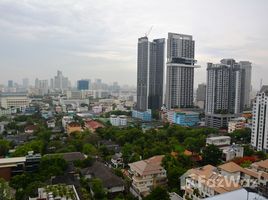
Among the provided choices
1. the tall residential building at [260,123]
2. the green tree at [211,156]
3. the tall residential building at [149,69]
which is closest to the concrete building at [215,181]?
the green tree at [211,156]

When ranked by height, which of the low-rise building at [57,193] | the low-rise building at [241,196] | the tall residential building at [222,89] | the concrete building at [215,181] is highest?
the tall residential building at [222,89]

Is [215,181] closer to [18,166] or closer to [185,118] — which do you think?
[18,166]

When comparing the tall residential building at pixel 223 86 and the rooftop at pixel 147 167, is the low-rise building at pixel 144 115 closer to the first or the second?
the tall residential building at pixel 223 86

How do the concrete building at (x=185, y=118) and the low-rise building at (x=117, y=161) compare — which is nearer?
the low-rise building at (x=117, y=161)

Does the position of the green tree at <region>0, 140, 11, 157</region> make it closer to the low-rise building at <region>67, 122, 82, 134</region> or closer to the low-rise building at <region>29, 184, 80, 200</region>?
the low-rise building at <region>67, 122, 82, 134</region>

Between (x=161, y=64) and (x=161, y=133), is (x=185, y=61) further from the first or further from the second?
(x=161, y=133)

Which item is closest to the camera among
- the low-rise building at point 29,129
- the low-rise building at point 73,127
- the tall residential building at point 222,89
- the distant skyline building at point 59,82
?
the low-rise building at point 73,127

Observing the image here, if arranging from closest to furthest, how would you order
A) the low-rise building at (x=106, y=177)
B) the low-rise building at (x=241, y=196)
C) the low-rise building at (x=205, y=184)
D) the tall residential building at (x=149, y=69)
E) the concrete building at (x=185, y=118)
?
1. the low-rise building at (x=241, y=196)
2. the low-rise building at (x=205, y=184)
3. the low-rise building at (x=106, y=177)
4. the concrete building at (x=185, y=118)
5. the tall residential building at (x=149, y=69)
